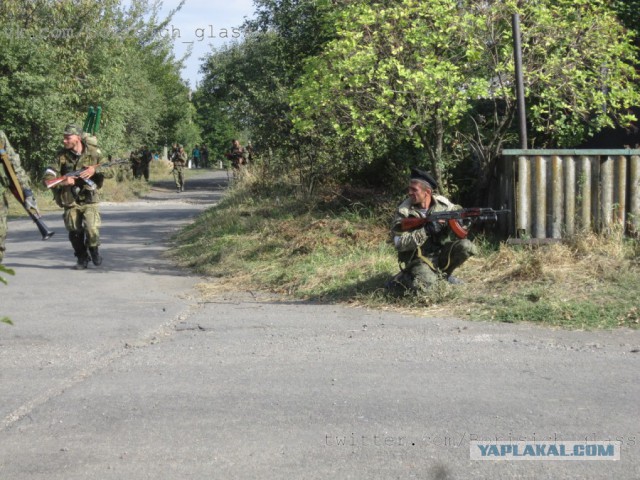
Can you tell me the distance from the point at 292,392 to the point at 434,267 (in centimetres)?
319

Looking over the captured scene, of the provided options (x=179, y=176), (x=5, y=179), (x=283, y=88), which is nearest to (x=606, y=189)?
(x=5, y=179)

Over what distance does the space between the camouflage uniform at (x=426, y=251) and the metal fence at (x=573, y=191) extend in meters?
1.73

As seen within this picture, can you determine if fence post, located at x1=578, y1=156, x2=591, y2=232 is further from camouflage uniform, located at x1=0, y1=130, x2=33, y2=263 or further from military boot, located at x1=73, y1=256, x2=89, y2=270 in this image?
military boot, located at x1=73, y1=256, x2=89, y2=270

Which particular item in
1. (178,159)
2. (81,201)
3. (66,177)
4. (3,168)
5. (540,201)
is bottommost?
(540,201)

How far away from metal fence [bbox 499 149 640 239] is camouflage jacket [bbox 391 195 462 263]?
5.61 feet

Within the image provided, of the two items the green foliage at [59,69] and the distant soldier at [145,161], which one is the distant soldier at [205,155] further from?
the green foliage at [59,69]

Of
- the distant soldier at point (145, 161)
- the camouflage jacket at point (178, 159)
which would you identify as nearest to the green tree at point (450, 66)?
the camouflage jacket at point (178, 159)

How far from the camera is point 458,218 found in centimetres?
793

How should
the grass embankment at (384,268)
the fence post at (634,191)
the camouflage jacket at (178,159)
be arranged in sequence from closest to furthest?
the grass embankment at (384,268) → the fence post at (634,191) → the camouflage jacket at (178,159)

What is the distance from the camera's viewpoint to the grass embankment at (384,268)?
7531 mm

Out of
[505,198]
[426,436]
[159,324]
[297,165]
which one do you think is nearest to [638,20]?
[505,198]

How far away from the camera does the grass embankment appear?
24.7 ft

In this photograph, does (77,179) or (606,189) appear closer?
(606,189)

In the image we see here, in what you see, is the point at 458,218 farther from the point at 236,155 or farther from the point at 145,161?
the point at 145,161
